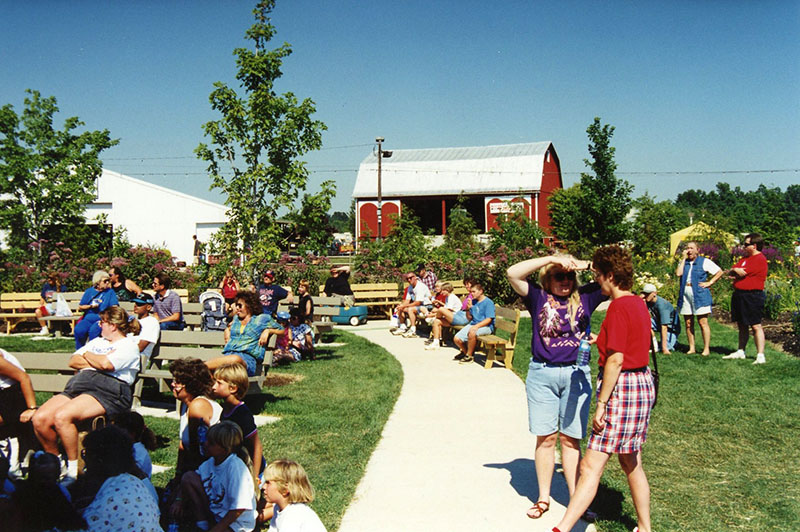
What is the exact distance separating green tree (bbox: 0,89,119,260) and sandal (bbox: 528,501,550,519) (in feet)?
68.2

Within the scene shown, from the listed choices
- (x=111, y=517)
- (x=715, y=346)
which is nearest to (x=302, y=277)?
(x=715, y=346)

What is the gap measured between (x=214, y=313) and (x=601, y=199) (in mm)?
18416

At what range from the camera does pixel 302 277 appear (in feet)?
58.0

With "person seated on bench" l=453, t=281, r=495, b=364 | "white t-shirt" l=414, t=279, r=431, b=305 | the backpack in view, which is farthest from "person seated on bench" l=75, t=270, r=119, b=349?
"white t-shirt" l=414, t=279, r=431, b=305

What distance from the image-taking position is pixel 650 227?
32562 mm

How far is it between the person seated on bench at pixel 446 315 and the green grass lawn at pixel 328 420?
4.71 ft

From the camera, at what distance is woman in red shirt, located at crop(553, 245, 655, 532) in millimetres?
4027

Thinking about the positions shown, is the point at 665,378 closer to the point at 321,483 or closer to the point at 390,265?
the point at 321,483

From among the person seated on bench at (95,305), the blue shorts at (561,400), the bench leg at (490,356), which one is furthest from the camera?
the bench leg at (490,356)

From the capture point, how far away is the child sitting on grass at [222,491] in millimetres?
4020

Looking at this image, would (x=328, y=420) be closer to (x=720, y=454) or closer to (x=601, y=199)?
(x=720, y=454)

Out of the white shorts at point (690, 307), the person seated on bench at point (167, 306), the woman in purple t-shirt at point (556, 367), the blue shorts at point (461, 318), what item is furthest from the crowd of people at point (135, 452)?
the white shorts at point (690, 307)

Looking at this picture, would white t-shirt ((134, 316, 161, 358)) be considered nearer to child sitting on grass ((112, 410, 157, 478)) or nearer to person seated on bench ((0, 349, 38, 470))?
person seated on bench ((0, 349, 38, 470))

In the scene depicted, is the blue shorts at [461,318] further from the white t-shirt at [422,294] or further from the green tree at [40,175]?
the green tree at [40,175]
